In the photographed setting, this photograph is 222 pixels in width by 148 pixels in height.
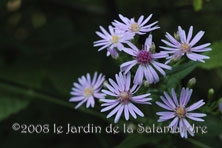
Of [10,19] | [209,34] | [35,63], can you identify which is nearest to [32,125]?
[35,63]

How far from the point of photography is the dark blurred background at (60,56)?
242cm

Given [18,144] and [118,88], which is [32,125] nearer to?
[18,144]

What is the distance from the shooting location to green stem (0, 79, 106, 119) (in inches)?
89.4

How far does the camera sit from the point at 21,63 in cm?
265

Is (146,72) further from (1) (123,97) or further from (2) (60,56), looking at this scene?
(2) (60,56)

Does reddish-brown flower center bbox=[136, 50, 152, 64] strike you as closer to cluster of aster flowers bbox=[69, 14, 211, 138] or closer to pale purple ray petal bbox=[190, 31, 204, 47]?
cluster of aster flowers bbox=[69, 14, 211, 138]

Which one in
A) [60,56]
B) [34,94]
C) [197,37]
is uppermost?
[60,56]

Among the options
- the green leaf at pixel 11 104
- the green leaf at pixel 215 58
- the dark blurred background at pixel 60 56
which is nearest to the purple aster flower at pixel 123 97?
the green leaf at pixel 215 58

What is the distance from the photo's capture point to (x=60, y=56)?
2.65m

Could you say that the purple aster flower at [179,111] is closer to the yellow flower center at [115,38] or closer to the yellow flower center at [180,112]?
the yellow flower center at [180,112]

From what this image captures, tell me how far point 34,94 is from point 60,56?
12.5 inches

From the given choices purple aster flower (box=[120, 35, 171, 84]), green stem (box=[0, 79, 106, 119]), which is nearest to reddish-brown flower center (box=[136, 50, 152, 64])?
purple aster flower (box=[120, 35, 171, 84])

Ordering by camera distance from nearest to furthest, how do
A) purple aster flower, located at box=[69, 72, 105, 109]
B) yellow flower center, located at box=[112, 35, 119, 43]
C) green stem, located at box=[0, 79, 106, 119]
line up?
yellow flower center, located at box=[112, 35, 119, 43], purple aster flower, located at box=[69, 72, 105, 109], green stem, located at box=[0, 79, 106, 119]

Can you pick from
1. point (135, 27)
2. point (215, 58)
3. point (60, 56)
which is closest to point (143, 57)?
point (135, 27)
